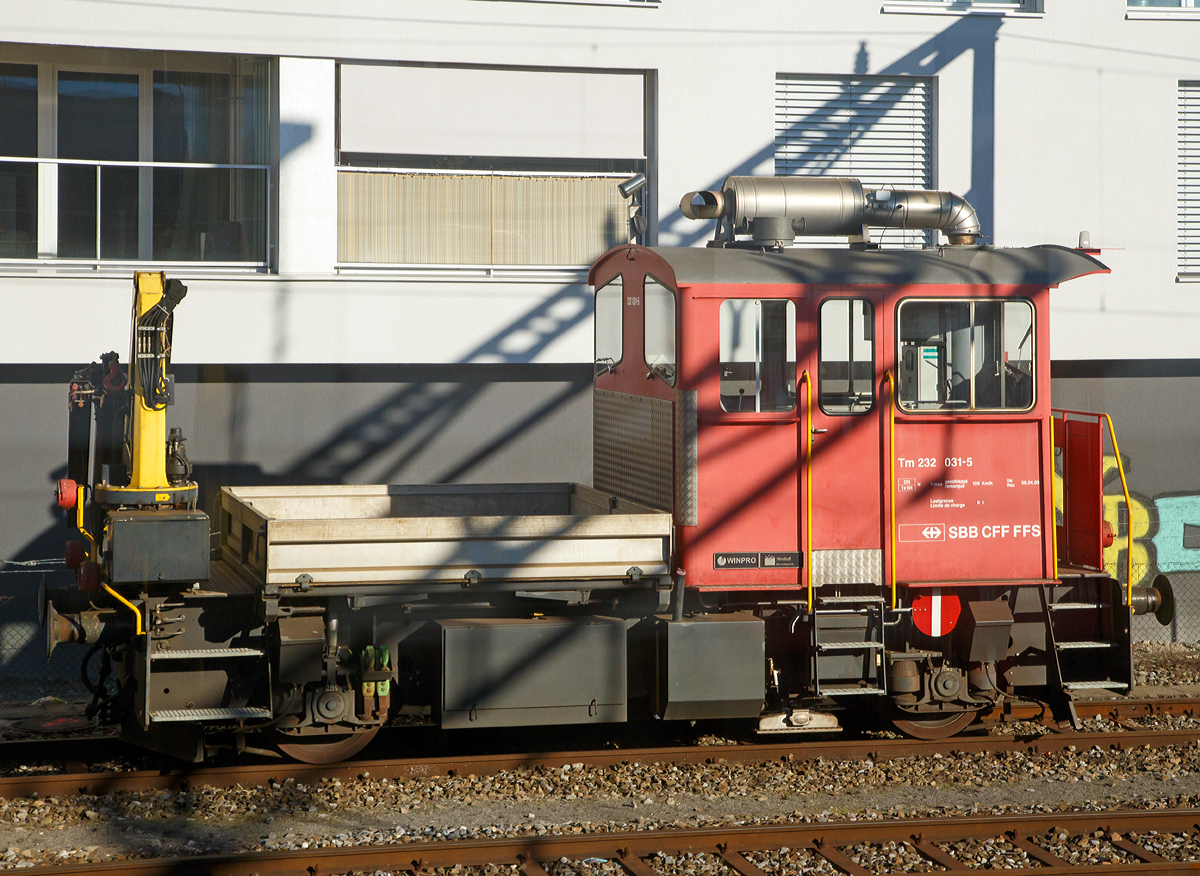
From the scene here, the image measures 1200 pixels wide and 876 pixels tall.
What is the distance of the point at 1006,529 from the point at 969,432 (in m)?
0.70

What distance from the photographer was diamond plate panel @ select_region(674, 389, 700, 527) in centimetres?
752

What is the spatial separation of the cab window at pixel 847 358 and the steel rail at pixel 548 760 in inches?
90.9

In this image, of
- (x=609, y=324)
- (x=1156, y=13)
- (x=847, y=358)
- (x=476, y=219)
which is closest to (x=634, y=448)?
(x=609, y=324)

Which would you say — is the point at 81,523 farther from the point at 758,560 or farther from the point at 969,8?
the point at 969,8

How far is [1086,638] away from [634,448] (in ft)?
11.0

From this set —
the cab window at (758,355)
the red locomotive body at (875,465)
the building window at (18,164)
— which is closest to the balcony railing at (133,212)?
the building window at (18,164)

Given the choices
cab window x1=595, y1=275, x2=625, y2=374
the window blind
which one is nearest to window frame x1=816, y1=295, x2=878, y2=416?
cab window x1=595, y1=275, x2=625, y2=374

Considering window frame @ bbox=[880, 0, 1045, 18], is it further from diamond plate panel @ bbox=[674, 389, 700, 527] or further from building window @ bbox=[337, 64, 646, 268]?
diamond plate panel @ bbox=[674, 389, 700, 527]

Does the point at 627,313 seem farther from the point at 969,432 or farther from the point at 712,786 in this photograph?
the point at 712,786

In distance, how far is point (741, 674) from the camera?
24.6 feet

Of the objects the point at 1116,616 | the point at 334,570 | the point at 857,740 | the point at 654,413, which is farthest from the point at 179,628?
the point at 1116,616

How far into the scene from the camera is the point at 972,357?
7.91 metres

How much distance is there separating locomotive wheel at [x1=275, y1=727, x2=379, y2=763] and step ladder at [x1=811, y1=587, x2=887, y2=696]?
288cm

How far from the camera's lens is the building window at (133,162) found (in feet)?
37.4
